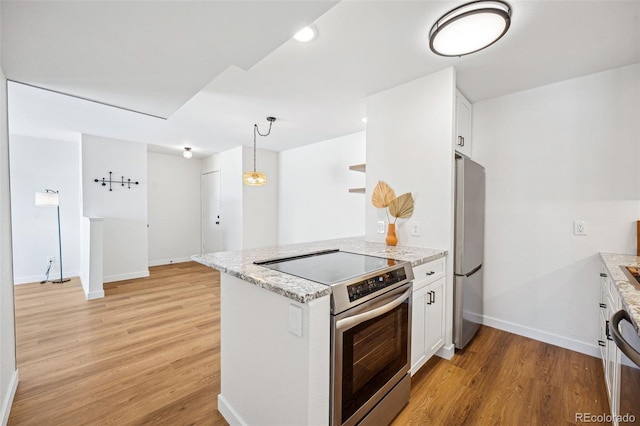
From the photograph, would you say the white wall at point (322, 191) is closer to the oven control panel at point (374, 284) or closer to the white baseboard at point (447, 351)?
the white baseboard at point (447, 351)

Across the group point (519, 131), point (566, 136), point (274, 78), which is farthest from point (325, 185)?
point (566, 136)

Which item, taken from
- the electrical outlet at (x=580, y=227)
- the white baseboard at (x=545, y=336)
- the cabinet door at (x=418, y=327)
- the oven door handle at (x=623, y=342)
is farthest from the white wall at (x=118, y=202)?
the electrical outlet at (x=580, y=227)

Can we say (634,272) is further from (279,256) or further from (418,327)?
(279,256)

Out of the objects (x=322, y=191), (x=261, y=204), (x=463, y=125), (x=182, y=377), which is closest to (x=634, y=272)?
(x=463, y=125)

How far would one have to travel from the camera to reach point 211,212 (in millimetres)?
6121

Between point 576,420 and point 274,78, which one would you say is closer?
point 576,420

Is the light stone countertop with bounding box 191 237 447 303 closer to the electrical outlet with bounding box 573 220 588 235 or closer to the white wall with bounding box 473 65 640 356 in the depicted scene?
the white wall with bounding box 473 65 640 356

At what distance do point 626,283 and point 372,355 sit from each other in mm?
1375

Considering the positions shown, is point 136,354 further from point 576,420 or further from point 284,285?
point 576,420

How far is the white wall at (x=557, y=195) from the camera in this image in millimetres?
2178

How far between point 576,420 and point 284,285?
77.7 inches

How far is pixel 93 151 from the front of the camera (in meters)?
4.34

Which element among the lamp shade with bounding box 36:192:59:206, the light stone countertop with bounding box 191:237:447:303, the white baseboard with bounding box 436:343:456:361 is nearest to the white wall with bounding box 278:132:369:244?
the light stone countertop with bounding box 191:237:447:303

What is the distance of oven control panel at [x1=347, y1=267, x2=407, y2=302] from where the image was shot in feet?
4.19
